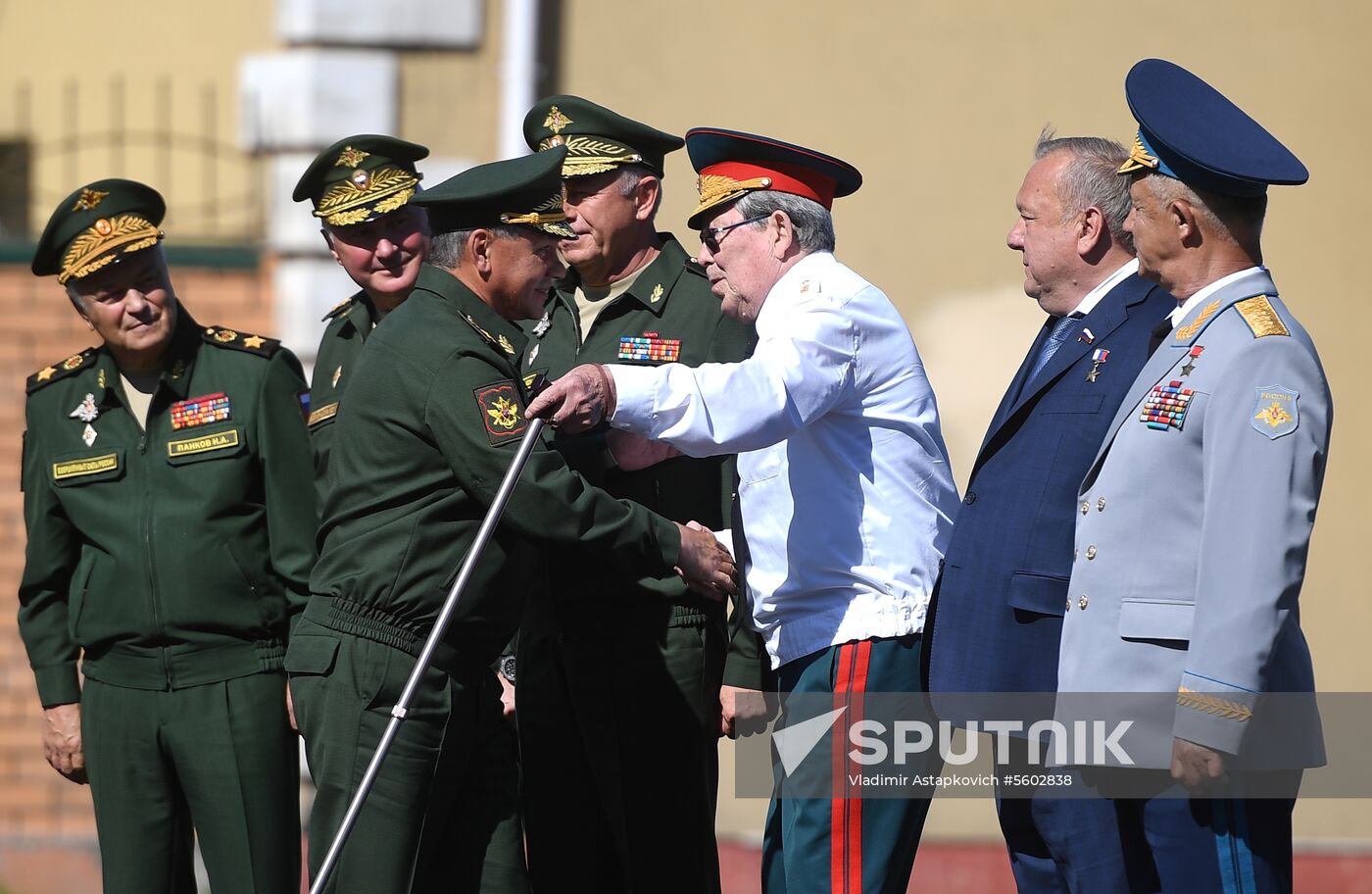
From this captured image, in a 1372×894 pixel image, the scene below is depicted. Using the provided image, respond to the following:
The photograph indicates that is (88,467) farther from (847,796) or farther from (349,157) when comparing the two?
(847,796)

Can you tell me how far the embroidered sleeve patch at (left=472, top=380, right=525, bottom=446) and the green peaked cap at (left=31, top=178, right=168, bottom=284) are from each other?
1506 millimetres

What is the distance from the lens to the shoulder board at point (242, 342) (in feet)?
15.9

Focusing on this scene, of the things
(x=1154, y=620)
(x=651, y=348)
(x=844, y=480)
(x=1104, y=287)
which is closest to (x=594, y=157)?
(x=651, y=348)

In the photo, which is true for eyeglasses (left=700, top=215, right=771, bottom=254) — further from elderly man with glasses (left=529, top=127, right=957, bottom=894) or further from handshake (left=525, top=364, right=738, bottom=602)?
handshake (left=525, top=364, right=738, bottom=602)

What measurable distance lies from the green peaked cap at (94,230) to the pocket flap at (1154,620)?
2.94 metres

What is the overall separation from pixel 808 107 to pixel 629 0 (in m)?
0.83

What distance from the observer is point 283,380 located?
15.8 feet

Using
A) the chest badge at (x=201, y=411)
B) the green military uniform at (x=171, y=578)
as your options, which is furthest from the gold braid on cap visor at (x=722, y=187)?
the chest badge at (x=201, y=411)

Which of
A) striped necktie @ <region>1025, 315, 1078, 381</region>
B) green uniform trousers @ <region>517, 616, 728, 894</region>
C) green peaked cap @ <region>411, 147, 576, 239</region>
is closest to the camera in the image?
striped necktie @ <region>1025, 315, 1078, 381</region>

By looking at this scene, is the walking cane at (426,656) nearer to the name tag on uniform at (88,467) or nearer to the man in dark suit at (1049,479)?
the man in dark suit at (1049,479)

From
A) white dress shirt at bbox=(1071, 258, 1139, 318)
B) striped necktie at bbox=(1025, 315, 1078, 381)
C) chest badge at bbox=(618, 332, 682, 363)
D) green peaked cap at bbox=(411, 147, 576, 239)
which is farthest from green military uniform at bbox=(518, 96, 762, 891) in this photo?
white dress shirt at bbox=(1071, 258, 1139, 318)

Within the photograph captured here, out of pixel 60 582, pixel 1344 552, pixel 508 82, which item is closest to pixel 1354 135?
pixel 1344 552

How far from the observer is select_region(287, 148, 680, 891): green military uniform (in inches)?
147

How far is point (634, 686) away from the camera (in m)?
4.21
